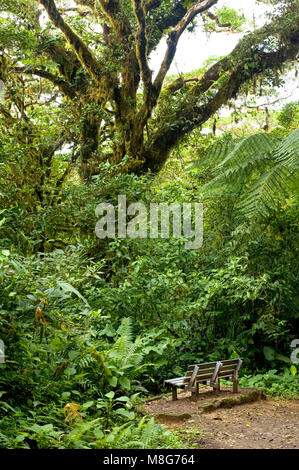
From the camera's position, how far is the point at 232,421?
4.39 m

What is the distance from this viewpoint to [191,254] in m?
6.63

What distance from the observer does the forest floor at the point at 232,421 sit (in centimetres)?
383

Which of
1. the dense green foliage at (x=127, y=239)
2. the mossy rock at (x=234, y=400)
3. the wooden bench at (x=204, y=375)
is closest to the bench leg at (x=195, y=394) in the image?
the wooden bench at (x=204, y=375)

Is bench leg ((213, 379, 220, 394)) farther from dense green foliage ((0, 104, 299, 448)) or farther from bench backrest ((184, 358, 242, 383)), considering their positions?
dense green foliage ((0, 104, 299, 448))

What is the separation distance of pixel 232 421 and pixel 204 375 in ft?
2.27

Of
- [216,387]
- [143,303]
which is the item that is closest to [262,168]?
[143,303]

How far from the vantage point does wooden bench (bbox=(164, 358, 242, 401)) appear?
4.93m

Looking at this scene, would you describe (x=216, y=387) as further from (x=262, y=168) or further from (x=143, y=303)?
(x=262, y=168)

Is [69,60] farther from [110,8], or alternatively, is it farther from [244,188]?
[244,188]

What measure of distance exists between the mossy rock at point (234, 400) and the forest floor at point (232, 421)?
0.06ft

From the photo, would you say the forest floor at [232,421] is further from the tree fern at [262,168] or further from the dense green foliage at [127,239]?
the tree fern at [262,168]

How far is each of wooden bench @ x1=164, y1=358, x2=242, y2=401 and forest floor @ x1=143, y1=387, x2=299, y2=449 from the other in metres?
0.14

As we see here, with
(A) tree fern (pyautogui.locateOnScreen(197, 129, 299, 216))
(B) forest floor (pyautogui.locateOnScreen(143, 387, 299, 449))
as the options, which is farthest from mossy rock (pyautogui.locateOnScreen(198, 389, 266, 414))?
(A) tree fern (pyautogui.locateOnScreen(197, 129, 299, 216))
